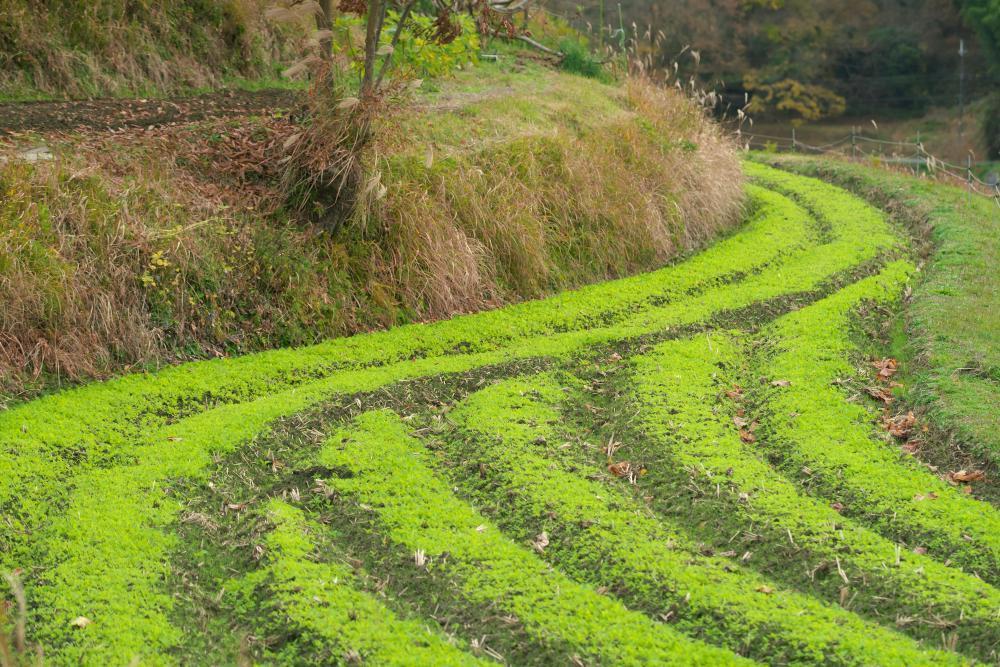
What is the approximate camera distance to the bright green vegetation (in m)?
7.45

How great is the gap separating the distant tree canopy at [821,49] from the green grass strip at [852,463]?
2713 centimetres

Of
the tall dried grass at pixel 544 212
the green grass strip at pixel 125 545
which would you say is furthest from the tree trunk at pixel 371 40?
the green grass strip at pixel 125 545

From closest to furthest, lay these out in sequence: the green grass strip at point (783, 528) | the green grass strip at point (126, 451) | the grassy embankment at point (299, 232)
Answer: the green grass strip at point (126, 451), the green grass strip at point (783, 528), the grassy embankment at point (299, 232)

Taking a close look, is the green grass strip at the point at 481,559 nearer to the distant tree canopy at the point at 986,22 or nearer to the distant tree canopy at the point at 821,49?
the distant tree canopy at the point at 986,22

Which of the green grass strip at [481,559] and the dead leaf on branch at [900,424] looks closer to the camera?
the green grass strip at [481,559]

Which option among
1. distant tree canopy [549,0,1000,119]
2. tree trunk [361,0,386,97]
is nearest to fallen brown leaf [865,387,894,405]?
tree trunk [361,0,386,97]

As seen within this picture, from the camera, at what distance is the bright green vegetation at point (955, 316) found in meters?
7.45

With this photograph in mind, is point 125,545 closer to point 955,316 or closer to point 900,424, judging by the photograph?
point 900,424

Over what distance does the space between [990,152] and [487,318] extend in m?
26.8

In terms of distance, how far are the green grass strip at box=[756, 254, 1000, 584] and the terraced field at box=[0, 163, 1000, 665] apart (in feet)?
0.07

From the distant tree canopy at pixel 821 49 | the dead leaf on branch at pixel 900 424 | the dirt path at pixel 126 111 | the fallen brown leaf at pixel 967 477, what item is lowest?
the distant tree canopy at pixel 821 49

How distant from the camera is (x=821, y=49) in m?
34.7

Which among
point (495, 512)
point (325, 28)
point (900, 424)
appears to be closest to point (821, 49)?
point (325, 28)

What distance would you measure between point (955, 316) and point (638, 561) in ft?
18.2
